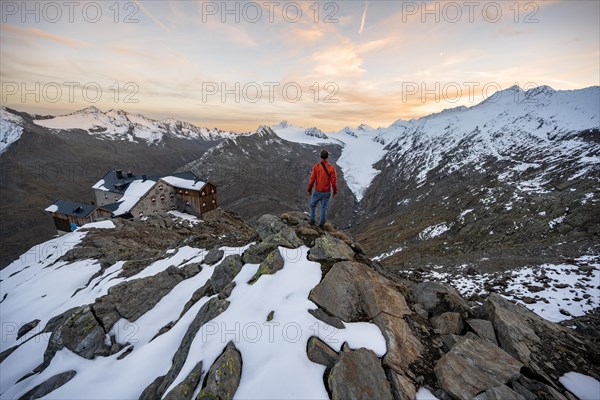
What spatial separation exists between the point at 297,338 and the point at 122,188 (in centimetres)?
6374

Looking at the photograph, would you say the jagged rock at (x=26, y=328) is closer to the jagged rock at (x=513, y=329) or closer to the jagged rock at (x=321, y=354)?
the jagged rock at (x=321, y=354)

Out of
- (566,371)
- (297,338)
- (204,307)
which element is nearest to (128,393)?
(204,307)

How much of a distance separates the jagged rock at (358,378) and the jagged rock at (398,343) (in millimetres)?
451

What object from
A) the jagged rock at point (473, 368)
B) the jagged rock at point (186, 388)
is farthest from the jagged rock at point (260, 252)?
the jagged rock at point (473, 368)

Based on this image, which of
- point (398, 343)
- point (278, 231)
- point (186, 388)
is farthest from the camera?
point (278, 231)

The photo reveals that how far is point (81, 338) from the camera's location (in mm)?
12273

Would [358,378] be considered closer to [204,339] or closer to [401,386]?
[401,386]

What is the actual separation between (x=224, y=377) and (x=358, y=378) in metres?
3.45

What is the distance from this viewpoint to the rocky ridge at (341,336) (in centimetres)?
661

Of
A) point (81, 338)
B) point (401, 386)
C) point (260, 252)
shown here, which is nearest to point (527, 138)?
point (260, 252)

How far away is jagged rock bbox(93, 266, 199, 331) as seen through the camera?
43.3ft

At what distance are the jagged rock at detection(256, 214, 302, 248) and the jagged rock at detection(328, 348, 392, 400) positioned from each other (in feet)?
19.1

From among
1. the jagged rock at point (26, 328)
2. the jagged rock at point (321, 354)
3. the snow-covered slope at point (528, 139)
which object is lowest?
the jagged rock at point (26, 328)

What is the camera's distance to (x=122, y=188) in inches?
2260
